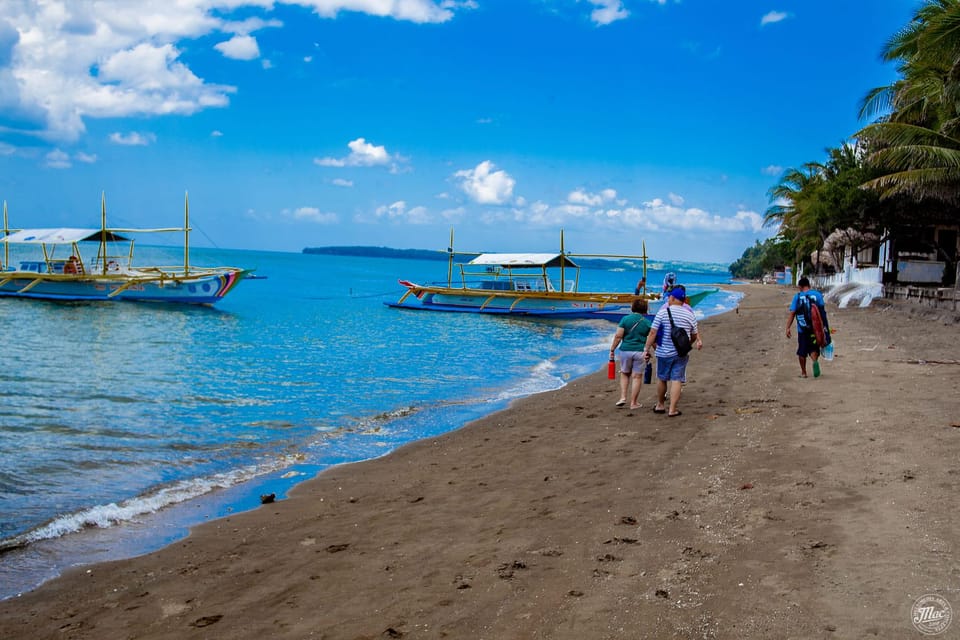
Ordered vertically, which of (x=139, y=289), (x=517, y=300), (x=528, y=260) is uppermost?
(x=528, y=260)

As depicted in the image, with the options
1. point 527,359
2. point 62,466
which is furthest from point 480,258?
point 62,466

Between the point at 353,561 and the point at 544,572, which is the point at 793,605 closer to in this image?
the point at 544,572

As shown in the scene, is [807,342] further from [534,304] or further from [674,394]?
[534,304]

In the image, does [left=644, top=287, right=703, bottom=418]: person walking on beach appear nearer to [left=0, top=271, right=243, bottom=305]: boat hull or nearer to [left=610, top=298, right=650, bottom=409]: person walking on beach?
[left=610, top=298, right=650, bottom=409]: person walking on beach

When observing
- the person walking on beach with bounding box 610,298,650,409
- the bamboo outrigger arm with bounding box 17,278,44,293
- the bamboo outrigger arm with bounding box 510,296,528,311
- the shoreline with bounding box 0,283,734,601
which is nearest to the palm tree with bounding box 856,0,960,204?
the person walking on beach with bounding box 610,298,650,409

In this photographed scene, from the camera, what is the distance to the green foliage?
79012mm

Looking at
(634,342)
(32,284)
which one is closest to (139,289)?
(32,284)

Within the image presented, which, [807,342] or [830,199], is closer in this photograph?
[807,342]

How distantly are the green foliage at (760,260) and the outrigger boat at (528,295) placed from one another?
1321 inches

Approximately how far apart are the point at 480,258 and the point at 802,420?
105 feet

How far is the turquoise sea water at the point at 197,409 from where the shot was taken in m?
7.25

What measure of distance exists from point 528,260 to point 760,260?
9092cm

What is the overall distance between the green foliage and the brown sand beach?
2368 inches

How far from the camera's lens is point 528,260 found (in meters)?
36.6
